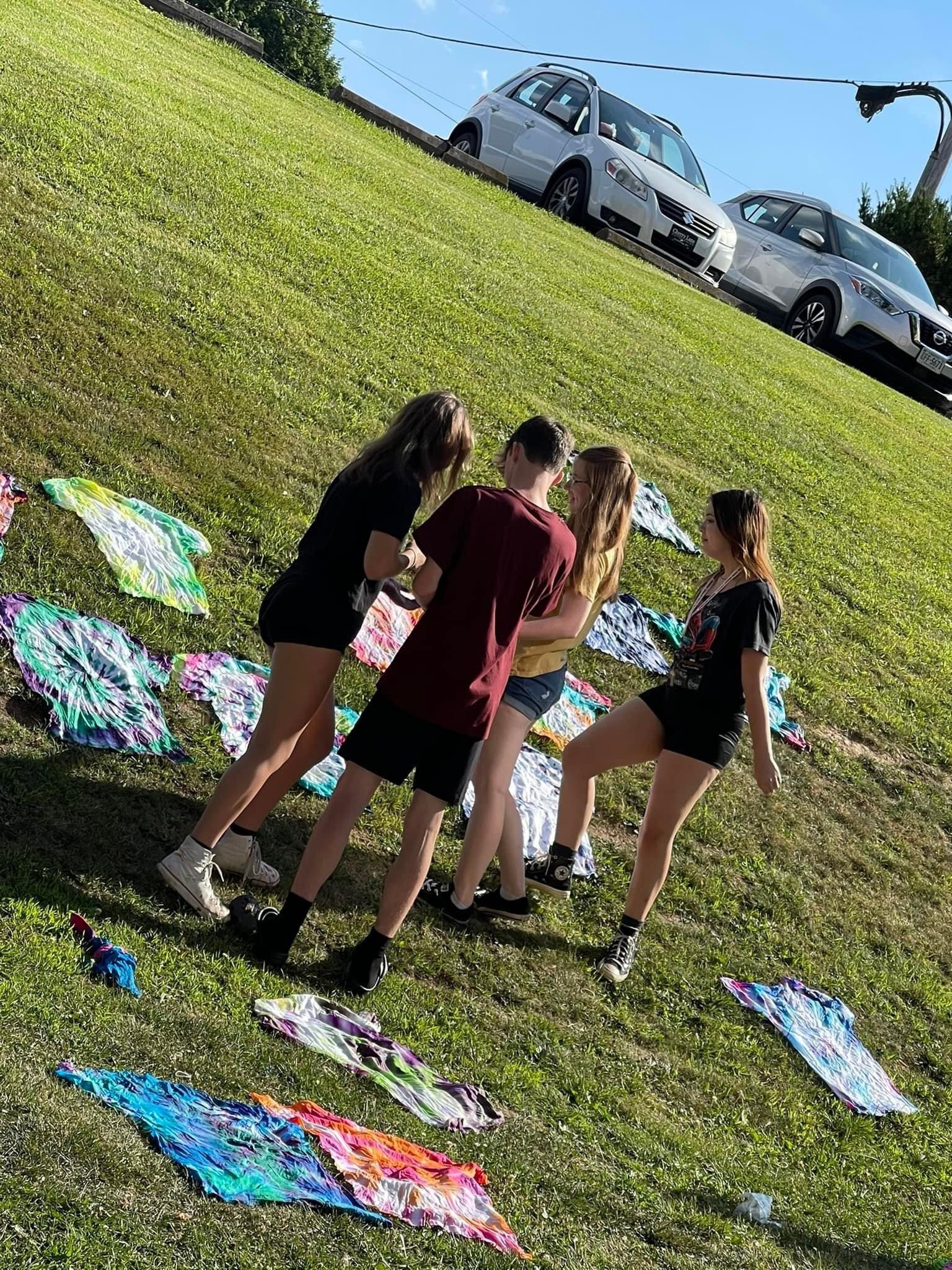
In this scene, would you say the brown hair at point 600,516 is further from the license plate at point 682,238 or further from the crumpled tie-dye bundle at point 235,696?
the license plate at point 682,238

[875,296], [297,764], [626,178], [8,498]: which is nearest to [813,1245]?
[297,764]

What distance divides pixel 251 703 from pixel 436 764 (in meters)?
1.43

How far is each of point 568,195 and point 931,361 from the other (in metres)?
4.89

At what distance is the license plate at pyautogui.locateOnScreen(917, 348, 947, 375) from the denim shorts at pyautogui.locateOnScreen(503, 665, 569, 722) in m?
13.1

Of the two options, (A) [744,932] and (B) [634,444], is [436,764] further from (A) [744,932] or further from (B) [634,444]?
(B) [634,444]

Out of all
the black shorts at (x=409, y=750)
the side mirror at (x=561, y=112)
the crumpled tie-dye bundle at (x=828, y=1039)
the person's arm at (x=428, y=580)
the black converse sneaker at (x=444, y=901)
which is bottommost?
the crumpled tie-dye bundle at (x=828, y=1039)

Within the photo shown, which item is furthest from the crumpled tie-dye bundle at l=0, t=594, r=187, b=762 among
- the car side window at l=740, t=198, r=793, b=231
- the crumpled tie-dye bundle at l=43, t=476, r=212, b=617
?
the car side window at l=740, t=198, r=793, b=231

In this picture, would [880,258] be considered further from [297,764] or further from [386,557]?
[386,557]

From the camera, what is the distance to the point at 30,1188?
2742 millimetres

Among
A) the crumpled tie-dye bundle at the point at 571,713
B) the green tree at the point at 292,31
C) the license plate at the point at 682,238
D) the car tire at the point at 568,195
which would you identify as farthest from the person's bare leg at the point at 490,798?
the green tree at the point at 292,31

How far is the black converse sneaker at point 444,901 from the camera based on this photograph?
4910 mm

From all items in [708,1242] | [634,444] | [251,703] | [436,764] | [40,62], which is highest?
[40,62]

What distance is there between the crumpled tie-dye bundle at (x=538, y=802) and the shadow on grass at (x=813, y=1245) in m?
1.64

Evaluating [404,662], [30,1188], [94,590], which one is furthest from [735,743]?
[30,1188]
